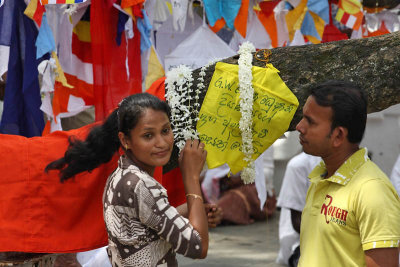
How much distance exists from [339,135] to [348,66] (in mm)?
587

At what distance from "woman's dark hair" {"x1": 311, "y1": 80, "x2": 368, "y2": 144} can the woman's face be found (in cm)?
59

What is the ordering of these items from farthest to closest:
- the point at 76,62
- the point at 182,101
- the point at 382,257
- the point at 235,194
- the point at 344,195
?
the point at 235,194 < the point at 76,62 < the point at 182,101 < the point at 344,195 < the point at 382,257

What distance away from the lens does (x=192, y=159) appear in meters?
2.28

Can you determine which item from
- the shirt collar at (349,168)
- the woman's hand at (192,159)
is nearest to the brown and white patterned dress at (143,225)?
the woman's hand at (192,159)

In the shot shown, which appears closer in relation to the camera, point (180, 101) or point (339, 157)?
point (339, 157)

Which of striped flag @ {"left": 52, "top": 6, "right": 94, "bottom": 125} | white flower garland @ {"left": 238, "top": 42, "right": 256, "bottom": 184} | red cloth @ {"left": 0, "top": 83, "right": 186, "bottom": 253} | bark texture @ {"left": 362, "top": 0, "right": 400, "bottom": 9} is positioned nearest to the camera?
white flower garland @ {"left": 238, "top": 42, "right": 256, "bottom": 184}

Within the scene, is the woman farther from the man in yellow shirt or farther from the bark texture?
the bark texture

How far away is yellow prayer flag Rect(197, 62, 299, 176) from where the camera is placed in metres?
2.48

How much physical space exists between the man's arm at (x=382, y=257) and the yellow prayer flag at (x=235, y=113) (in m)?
0.87

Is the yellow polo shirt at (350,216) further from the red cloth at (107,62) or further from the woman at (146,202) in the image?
the red cloth at (107,62)

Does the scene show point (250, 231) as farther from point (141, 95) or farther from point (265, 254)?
point (141, 95)

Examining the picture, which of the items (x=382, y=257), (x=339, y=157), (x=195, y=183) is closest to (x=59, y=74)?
(x=195, y=183)

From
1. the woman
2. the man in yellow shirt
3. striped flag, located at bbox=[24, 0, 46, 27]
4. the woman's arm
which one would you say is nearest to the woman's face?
the woman

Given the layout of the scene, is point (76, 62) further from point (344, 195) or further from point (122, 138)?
point (344, 195)
